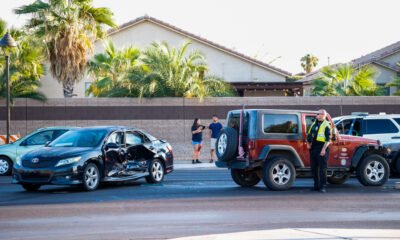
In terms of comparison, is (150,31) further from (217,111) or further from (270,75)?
(217,111)

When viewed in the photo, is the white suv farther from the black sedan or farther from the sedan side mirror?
the sedan side mirror

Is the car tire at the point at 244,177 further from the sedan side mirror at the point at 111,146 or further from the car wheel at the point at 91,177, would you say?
the car wheel at the point at 91,177

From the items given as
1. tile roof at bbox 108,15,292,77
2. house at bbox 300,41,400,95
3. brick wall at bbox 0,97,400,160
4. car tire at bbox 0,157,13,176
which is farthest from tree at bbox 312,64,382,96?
car tire at bbox 0,157,13,176

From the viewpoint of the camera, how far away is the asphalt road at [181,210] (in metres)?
11.8

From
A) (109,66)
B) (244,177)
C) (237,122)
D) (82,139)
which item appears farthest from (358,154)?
(109,66)

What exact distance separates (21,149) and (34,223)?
37.1 feet

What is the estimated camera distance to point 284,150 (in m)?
17.5

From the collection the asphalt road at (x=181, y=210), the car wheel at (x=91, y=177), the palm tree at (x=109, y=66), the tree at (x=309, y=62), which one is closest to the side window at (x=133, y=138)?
A: the asphalt road at (x=181, y=210)

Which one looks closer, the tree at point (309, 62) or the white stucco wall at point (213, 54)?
the white stucco wall at point (213, 54)

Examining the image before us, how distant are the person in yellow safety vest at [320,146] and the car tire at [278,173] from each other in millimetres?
545

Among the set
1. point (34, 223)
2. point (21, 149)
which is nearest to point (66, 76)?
point (21, 149)

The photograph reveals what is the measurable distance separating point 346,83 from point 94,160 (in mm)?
21408

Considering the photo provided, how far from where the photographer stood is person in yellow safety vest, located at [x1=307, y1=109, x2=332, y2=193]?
16969mm

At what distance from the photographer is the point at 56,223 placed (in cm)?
1247
